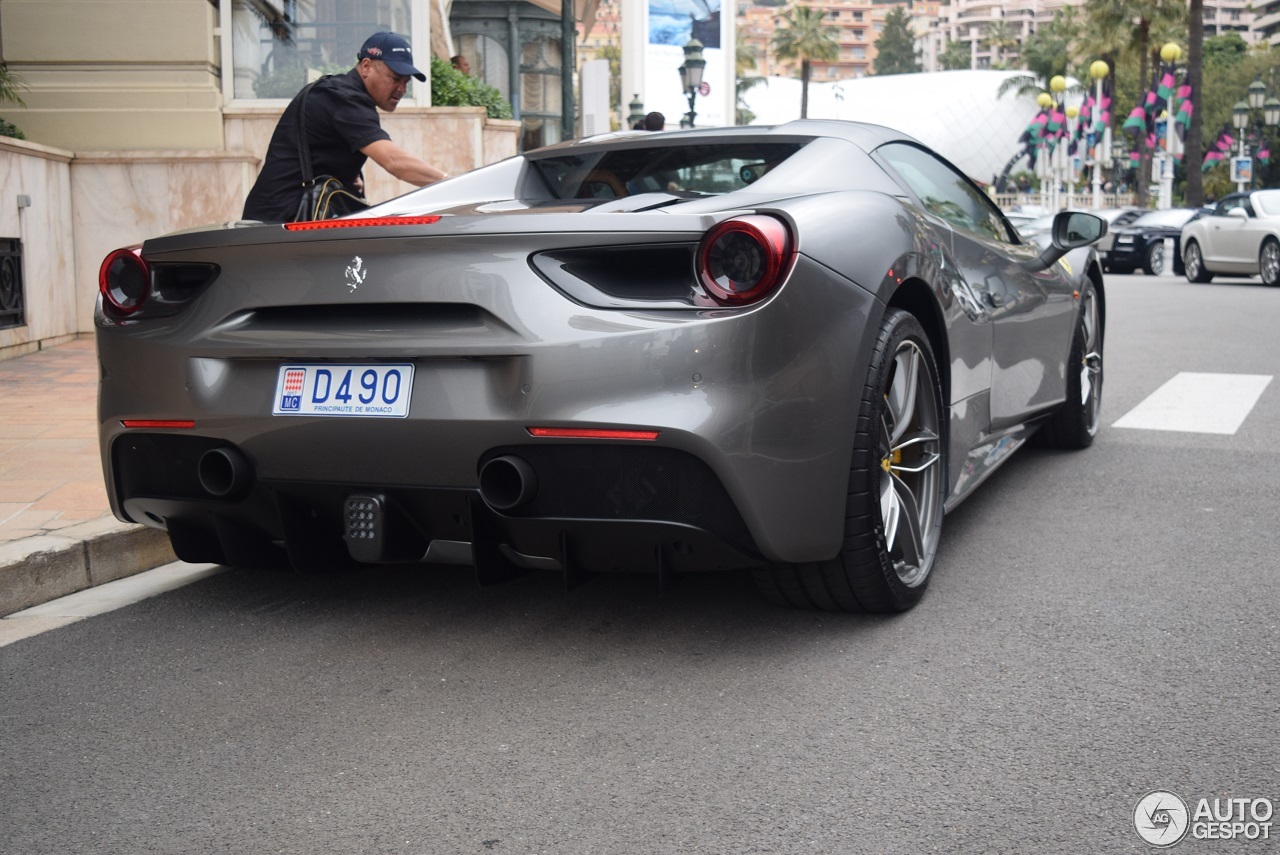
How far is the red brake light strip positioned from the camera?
292 cm

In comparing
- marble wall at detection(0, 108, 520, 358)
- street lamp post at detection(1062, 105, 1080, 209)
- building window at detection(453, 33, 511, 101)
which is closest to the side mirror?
marble wall at detection(0, 108, 520, 358)

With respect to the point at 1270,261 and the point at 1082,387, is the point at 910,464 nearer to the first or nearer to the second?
the point at 1082,387

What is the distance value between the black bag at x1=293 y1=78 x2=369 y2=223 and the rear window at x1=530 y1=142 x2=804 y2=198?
138 centimetres

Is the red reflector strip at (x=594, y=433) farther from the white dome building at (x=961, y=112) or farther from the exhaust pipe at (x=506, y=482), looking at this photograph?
the white dome building at (x=961, y=112)

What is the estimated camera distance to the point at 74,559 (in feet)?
13.6

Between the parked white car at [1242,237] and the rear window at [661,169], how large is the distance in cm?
1681

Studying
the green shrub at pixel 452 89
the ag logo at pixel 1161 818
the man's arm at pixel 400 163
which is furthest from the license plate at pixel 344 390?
the green shrub at pixel 452 89

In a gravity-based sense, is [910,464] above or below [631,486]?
below

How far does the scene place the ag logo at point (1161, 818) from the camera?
2.29m

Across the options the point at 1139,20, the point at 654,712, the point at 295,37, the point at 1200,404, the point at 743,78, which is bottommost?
the point at 1200,404

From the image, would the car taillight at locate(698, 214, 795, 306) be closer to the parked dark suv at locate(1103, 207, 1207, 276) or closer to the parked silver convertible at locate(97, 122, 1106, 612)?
the parked silver convertible at locate(97, 122, 1106, 612)

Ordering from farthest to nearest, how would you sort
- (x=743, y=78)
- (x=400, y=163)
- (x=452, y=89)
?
(x=743, y=78), (x=452, y=89), (x=400, y=163)

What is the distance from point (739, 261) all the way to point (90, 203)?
9.68m

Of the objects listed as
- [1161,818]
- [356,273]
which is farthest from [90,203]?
[1161,818]
